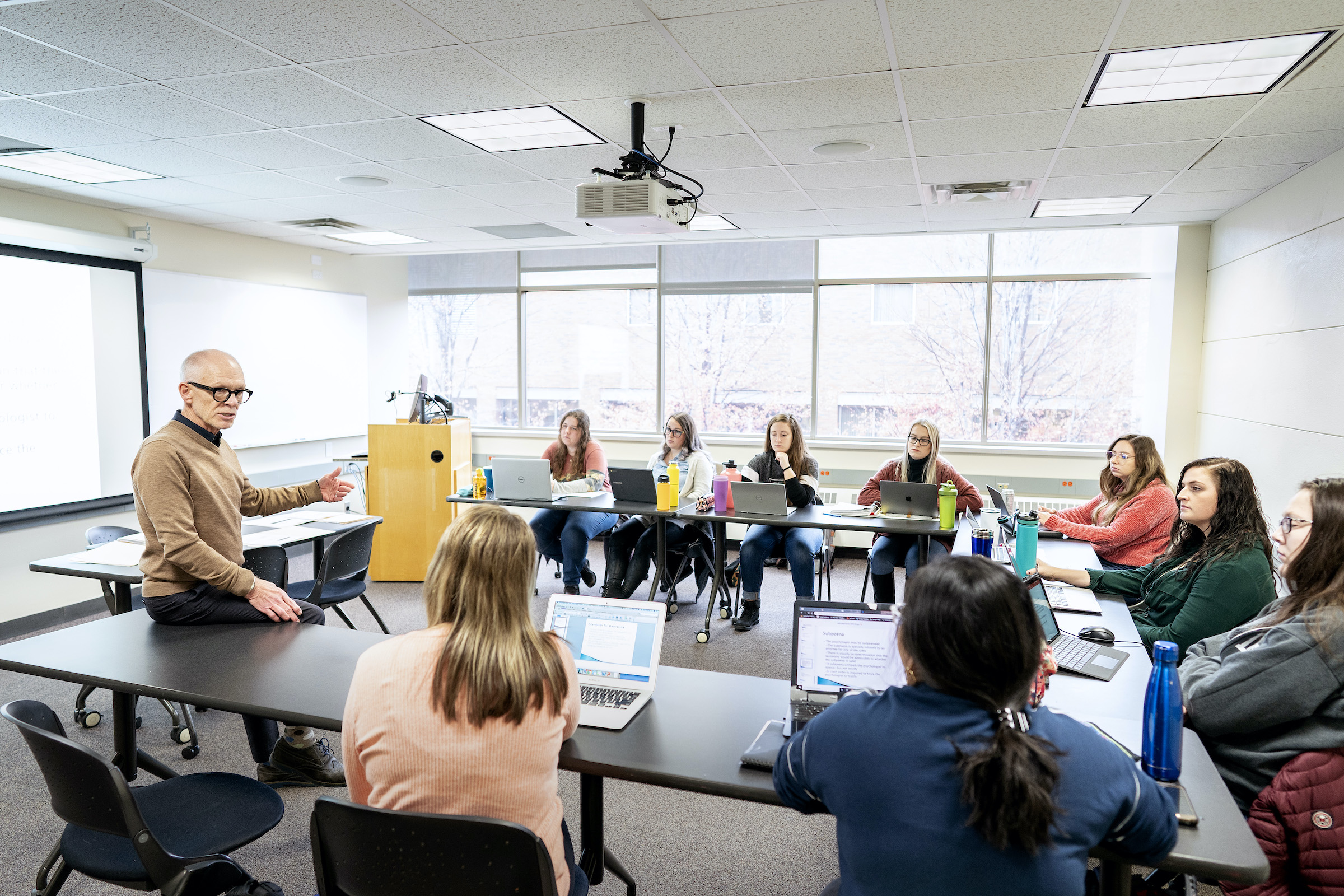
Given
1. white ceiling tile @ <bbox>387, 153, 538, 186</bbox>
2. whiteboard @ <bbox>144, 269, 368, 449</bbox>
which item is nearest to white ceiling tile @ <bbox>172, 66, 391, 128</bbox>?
white ceiling tile @ <bbox>387, 153, 538, 186</bbox>

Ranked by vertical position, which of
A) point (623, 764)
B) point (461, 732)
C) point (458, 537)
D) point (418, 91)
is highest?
point (418, 91)

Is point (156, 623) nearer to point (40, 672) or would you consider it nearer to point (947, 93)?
point (40, 672)

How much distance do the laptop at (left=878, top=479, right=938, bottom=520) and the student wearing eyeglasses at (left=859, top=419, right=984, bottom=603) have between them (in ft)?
0.37

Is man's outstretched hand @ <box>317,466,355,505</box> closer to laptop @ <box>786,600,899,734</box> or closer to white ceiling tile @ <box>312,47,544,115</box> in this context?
white ceiling tile @ <box>312,47,544,115</box>

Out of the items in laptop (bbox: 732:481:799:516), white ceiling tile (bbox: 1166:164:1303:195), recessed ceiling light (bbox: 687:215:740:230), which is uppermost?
recessed ceiling light (bbox: 687:215:740:230)

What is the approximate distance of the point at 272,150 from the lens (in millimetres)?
3553

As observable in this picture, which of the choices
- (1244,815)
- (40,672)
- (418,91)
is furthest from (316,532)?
(1244,815)

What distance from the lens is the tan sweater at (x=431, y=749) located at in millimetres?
1311

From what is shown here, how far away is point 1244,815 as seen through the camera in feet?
5.52

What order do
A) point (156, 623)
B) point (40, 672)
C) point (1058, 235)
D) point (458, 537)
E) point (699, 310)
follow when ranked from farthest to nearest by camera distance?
point (699, 310) → point (1058, 235) → point (156, 623) → point (40, 672) → point (458, 537)

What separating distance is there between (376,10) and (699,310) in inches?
182

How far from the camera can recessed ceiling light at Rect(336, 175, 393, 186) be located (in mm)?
4066

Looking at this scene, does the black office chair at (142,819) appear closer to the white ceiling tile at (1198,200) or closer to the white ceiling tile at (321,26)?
the white ceiling tile at (321,26)

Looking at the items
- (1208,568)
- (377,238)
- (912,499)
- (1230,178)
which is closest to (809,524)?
(912,499)
